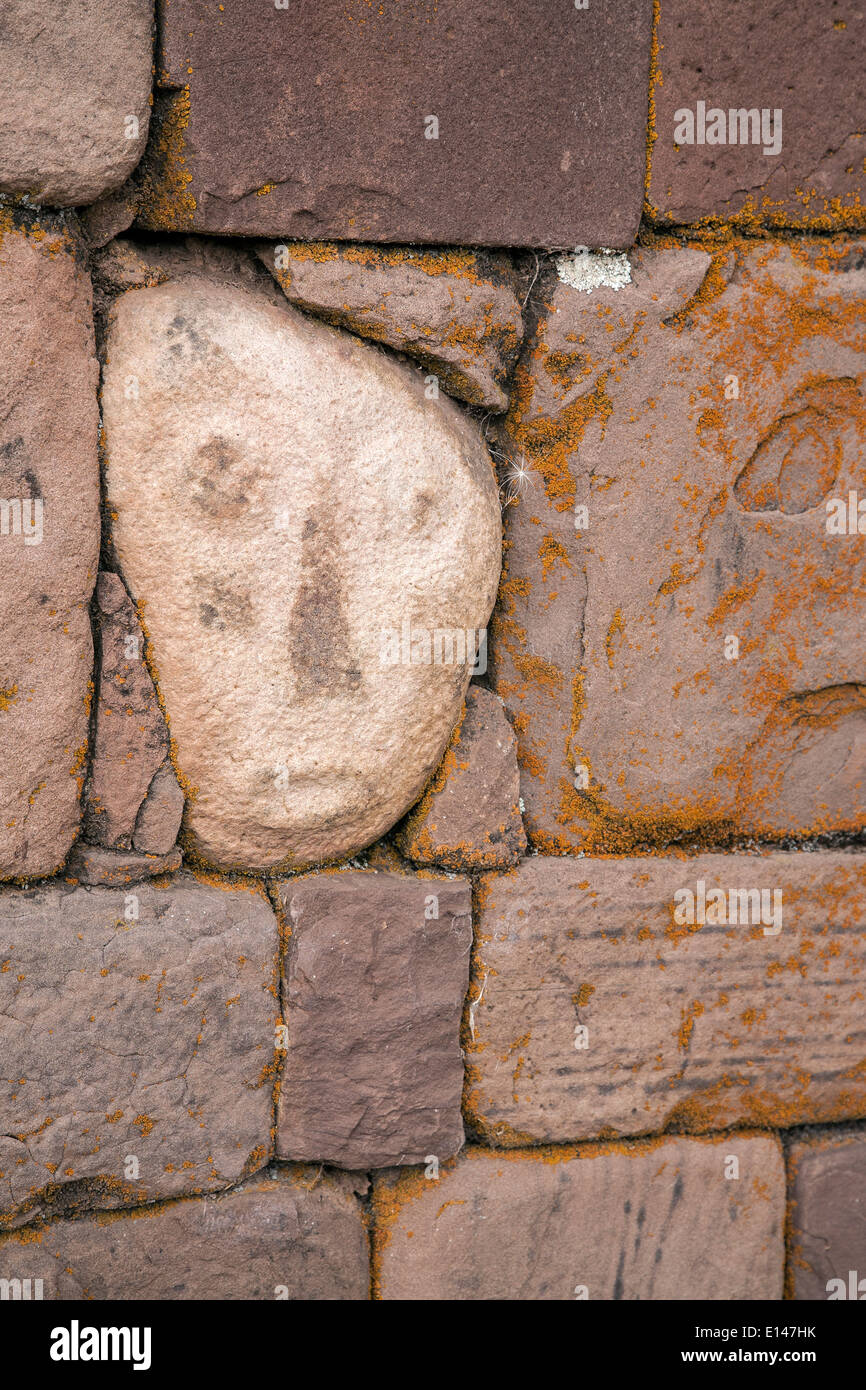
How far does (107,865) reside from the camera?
1939mm

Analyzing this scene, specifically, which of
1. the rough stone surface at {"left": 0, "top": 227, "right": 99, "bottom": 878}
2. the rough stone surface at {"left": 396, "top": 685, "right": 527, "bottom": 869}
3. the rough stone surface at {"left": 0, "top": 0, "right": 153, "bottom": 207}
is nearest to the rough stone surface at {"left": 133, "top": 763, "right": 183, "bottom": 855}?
the rough stone surface at {"left": 0, "top": 227, "right": 99, "bottom": 878}

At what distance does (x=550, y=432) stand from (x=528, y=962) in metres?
1.04

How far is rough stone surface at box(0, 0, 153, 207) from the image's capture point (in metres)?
1.62

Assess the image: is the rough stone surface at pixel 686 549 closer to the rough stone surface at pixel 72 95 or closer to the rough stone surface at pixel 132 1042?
the rough stone surface at pixel 132 1042

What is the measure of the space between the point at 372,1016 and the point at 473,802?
45 cm

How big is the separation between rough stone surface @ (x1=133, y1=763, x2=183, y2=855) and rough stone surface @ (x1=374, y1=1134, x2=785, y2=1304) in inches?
33.6

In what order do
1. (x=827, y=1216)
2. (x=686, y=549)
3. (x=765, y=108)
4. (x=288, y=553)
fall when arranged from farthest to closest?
(x=827, y=1216) → (x=686, y=549) → (x=765, y=108) → (x=288, y=553)

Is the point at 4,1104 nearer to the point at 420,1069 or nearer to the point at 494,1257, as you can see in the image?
the point at 420,1069

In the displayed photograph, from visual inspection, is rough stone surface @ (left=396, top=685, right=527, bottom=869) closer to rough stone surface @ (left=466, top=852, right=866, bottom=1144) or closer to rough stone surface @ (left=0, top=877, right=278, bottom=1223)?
rough stone surface @ (left=466, top=852, right=866, bottom=1144)

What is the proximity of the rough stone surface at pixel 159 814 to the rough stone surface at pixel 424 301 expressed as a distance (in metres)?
0.87

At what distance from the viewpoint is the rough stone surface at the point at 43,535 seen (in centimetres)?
172

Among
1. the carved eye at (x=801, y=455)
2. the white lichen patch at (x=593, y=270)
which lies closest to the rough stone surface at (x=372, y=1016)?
the carved eye at (x=801, y=455)

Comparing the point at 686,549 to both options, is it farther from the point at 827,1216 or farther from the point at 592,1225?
the point at 827,1216

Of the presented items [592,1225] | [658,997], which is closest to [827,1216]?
[592,1225]
